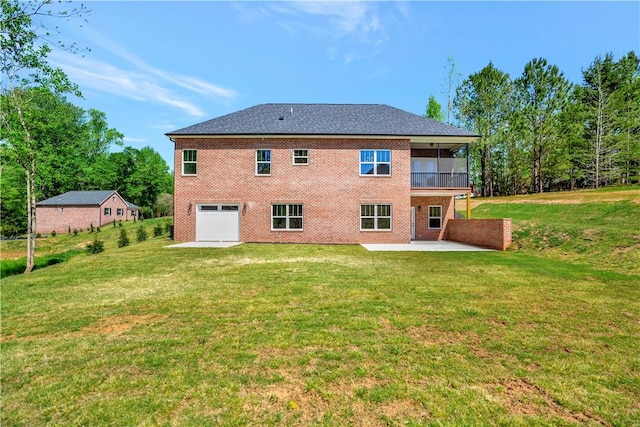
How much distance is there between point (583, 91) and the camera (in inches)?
1436

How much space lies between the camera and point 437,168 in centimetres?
2005

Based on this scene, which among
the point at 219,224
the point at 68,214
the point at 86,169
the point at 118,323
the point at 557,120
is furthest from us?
the point at 86,169

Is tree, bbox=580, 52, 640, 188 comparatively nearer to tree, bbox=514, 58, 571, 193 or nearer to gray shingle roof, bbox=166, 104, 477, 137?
tree, bbox=514, 58, 571, 193

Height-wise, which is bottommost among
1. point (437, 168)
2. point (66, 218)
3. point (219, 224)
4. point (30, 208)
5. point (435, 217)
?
point (219, 224)

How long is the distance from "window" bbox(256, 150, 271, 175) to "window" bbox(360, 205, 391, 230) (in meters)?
6.56

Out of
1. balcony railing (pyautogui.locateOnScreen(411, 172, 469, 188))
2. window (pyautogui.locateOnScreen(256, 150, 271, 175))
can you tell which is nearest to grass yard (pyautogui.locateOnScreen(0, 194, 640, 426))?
window (pyautogui.locateOnScreen(256, 150, 271, 175))

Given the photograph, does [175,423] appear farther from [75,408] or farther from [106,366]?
[106,366]

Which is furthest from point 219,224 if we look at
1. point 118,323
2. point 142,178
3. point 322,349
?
point 142,178

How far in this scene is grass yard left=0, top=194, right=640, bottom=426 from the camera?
116 inches

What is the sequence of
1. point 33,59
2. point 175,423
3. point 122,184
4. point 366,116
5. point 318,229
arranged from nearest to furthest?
point 175,423 → point 33,59 → point 318,229 → point 366,116 → point 122,184

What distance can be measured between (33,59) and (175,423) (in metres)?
17.2

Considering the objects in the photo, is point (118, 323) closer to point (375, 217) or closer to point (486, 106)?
point (375, 217)

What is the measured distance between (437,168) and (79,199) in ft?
160

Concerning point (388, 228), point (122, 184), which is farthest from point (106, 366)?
point (122, 184)
